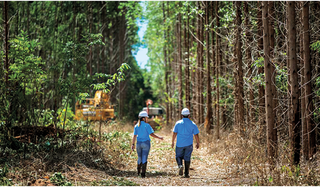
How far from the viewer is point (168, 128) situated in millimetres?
30312

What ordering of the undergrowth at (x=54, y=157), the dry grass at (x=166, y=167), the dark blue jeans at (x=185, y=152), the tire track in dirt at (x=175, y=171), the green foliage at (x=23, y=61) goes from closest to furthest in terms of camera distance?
the dry grass at (x=166, y=167)
the undergrowth at (x=54, y=157)
the tire track in dirt at (x=175, y=171)
the dark blue jeans at (x=185, y=152)
the green foliage at (x=23, y=61)

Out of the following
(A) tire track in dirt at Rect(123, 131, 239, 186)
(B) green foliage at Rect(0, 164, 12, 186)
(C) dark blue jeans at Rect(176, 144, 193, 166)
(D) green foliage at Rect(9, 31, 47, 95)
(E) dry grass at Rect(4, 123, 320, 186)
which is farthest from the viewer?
(D) green foliage at Rect(9, 31, 47, 95)

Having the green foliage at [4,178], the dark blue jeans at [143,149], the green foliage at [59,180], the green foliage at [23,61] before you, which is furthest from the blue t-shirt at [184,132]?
the green foliage at [23,61]

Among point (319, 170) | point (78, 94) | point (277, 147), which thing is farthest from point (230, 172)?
point (78, 94)

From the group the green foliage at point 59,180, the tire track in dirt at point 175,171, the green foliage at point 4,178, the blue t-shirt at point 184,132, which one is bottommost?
the tire track in dirt at point 175,171

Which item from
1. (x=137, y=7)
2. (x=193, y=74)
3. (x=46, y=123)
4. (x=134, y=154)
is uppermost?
(x=137, y=7)

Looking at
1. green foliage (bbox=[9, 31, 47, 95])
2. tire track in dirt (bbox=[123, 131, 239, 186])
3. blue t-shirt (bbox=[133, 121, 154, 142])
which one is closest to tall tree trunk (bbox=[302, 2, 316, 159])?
tire track in dirt (bbox=[123, 131, 239, 186])

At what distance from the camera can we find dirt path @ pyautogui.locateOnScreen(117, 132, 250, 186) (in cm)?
944

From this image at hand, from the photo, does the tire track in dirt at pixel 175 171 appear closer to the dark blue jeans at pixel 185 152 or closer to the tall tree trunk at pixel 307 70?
the dark blue jeans at pixel 185 152

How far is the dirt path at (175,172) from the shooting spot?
9.44 m

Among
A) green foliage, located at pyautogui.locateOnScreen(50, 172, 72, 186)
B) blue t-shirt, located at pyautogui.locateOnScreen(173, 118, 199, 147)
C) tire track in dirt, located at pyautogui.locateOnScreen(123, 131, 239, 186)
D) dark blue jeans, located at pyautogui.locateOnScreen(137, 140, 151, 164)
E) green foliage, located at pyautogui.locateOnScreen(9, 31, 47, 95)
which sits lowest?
tire track in dirt, located at pyautogui.locateOnScreen(123, 131, 239, 186)

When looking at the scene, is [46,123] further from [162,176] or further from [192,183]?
[192,183]

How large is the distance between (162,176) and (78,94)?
3996mm

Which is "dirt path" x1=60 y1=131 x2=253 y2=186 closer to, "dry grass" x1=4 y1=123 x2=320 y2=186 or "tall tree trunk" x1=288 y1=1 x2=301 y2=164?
"dry grass" x1=4 y1=123 x2=320 y2=186
